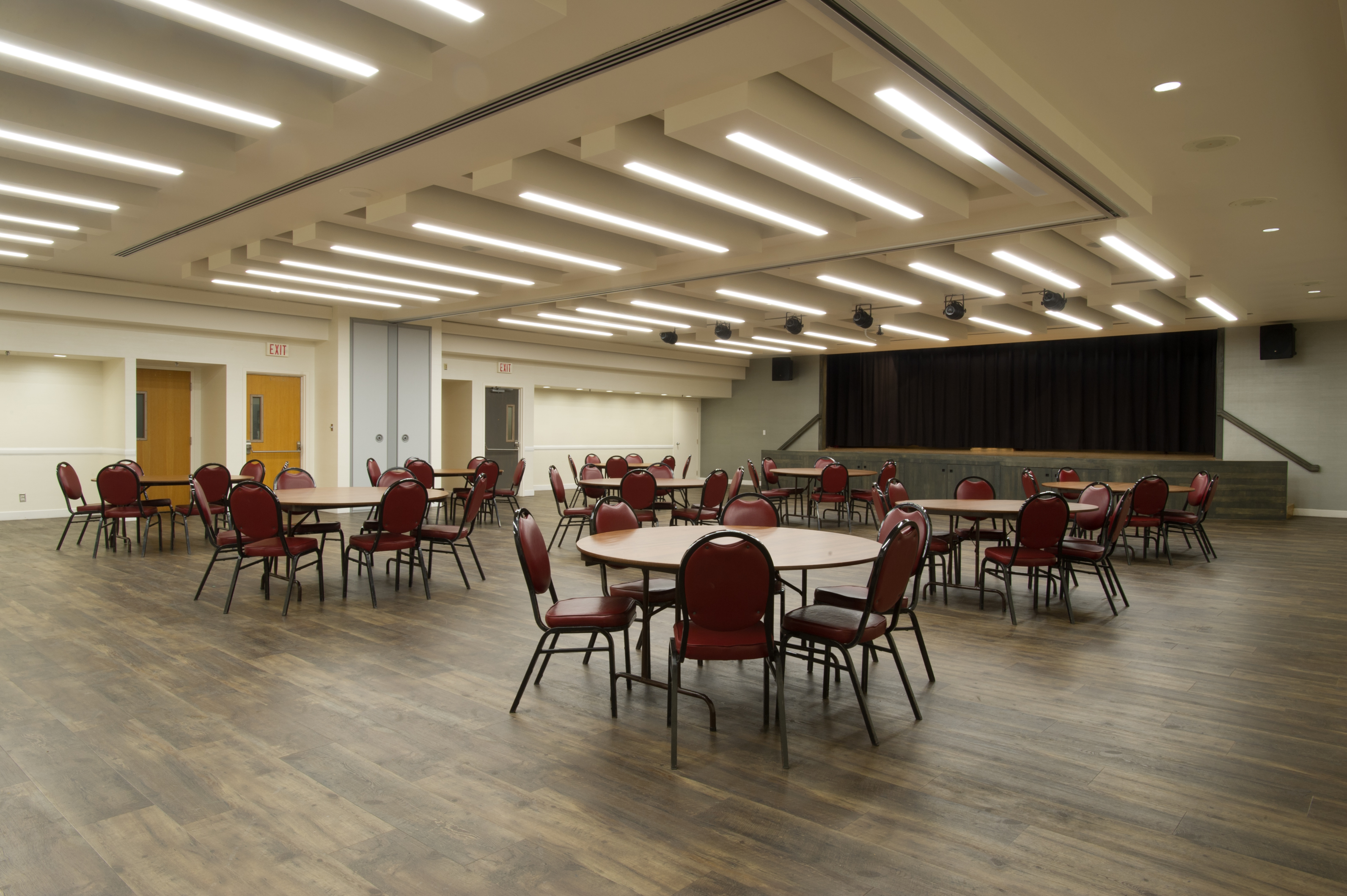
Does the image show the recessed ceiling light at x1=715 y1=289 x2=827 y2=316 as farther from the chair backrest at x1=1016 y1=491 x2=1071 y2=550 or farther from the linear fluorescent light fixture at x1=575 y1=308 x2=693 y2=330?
the chair backrest at x1=1016 y1=491 x2=1071 y2=550

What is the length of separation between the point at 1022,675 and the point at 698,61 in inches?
151

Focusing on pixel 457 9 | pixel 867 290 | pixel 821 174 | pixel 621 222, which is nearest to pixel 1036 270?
pixel 867 290

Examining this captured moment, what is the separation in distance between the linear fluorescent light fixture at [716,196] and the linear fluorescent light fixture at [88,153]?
3.31 meters

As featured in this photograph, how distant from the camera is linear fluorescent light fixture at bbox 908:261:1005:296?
27.0 feet

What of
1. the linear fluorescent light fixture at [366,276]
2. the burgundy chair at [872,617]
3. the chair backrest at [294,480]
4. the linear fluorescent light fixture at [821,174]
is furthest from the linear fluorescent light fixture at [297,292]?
the burgundy chair at [872,617]

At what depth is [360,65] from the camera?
3938 mm

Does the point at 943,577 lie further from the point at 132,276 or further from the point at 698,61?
the point at 132,276

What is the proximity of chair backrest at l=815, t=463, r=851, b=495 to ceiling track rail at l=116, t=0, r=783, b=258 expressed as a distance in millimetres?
7218

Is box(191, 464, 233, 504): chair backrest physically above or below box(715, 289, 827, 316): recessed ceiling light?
below

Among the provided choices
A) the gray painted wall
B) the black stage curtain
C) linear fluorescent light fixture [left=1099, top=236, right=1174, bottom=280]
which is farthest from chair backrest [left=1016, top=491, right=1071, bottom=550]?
the gray painted wall

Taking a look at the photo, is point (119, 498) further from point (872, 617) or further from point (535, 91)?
point (872, 617)

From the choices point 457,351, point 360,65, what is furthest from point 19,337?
point 360,65

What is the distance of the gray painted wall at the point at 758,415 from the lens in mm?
19406

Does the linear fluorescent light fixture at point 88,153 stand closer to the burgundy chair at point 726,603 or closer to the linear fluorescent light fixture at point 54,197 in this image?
the linear fluorescent light fixture at point 54,197
